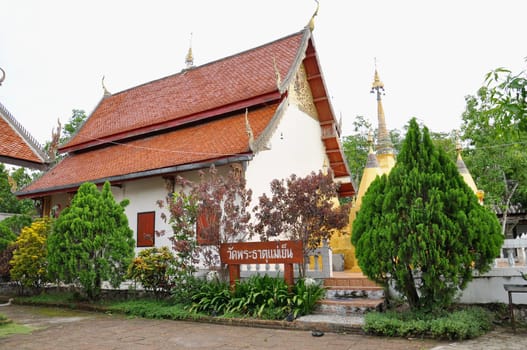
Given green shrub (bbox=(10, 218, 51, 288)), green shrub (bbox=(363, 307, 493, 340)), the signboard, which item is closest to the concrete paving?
green shrub (bbox=(363, 307, 493, 340))

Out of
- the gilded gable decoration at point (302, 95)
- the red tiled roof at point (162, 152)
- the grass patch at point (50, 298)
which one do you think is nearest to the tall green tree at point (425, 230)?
the red tiled roof at point (162, 152)

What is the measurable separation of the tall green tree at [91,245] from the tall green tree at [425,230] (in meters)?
5.52

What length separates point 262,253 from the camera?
7.74 metres

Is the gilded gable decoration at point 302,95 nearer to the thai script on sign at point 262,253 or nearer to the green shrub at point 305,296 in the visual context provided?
the thai script on sign at point 262,253

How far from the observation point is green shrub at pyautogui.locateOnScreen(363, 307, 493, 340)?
5441 mm

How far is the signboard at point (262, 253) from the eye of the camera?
292 inches

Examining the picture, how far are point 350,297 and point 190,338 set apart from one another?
2.88 metres

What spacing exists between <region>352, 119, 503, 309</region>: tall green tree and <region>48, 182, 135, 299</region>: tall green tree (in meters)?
5.52

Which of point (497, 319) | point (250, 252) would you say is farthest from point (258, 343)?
point (497, 319)

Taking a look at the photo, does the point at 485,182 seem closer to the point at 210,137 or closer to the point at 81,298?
the point at 210,137

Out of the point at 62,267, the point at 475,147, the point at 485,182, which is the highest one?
the point at 475,147

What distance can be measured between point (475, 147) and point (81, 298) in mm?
15947

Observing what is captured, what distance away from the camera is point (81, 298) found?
33.1 feet

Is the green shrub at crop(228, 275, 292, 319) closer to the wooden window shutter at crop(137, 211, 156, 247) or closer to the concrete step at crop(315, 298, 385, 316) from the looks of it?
the concrete step at crop(315, 298, 385, 316)
